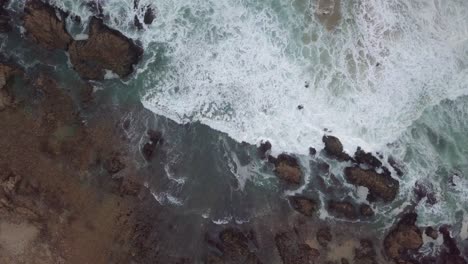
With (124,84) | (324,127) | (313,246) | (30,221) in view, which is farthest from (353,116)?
(30,221)

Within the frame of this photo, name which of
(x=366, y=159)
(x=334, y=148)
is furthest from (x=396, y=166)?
(x=334, y=148)

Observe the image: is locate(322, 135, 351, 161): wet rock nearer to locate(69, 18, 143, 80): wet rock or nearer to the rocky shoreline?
the rocky shoreline

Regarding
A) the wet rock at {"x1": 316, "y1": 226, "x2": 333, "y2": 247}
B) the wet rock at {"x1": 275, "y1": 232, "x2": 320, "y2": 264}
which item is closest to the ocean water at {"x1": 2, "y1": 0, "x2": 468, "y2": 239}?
the wet rock at {"x1": 316, "y1": 226, "x2": 333, "y2": 247}

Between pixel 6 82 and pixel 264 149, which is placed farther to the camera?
pixel 264 149

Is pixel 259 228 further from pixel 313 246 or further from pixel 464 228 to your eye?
pixel 464 228

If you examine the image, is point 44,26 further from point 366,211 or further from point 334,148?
point 366,211

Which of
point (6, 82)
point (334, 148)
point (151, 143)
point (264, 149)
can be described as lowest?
point (6, 82)

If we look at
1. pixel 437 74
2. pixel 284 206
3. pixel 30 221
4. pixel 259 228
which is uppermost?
pixel 437 74

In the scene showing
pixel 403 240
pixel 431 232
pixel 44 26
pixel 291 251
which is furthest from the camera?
pixel 431 232
